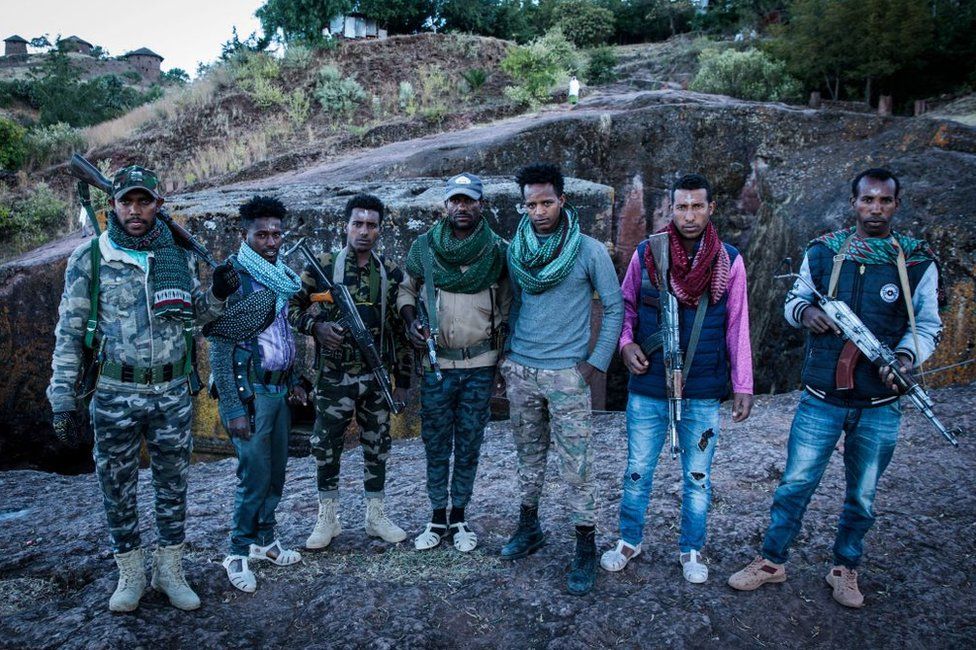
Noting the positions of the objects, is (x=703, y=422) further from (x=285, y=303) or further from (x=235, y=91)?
(x=235, y=91)

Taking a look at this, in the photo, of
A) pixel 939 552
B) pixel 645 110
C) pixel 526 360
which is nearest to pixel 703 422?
pixel 526 360

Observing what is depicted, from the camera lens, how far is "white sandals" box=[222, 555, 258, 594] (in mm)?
3260

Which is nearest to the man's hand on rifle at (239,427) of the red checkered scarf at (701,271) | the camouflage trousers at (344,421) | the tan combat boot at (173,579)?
the camouflage trousers at (344,421)

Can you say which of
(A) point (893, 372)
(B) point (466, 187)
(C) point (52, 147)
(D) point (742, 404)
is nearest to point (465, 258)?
(B) point (466, 187)

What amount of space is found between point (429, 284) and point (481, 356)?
0.46 m

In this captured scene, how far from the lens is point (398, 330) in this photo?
12.2 ft

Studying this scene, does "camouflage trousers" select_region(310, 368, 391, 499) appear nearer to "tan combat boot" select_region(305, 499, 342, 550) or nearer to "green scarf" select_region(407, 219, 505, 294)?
"tan combat boot" select_region(305, 499, 342, 550)

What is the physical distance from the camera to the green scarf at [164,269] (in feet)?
9.61

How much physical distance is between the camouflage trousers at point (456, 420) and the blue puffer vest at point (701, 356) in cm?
86

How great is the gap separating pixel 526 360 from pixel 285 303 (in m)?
1.25

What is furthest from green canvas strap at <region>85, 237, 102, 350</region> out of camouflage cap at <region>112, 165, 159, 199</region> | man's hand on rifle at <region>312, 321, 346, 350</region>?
man's hand on rifle at <region>312, 321, 346, 350</region>

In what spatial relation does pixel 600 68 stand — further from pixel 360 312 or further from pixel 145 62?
pixel 145 62

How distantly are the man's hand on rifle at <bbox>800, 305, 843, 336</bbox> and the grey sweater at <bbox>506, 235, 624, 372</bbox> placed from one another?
83cm

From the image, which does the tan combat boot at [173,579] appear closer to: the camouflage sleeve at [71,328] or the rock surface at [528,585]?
the rock surface at [528,585]
